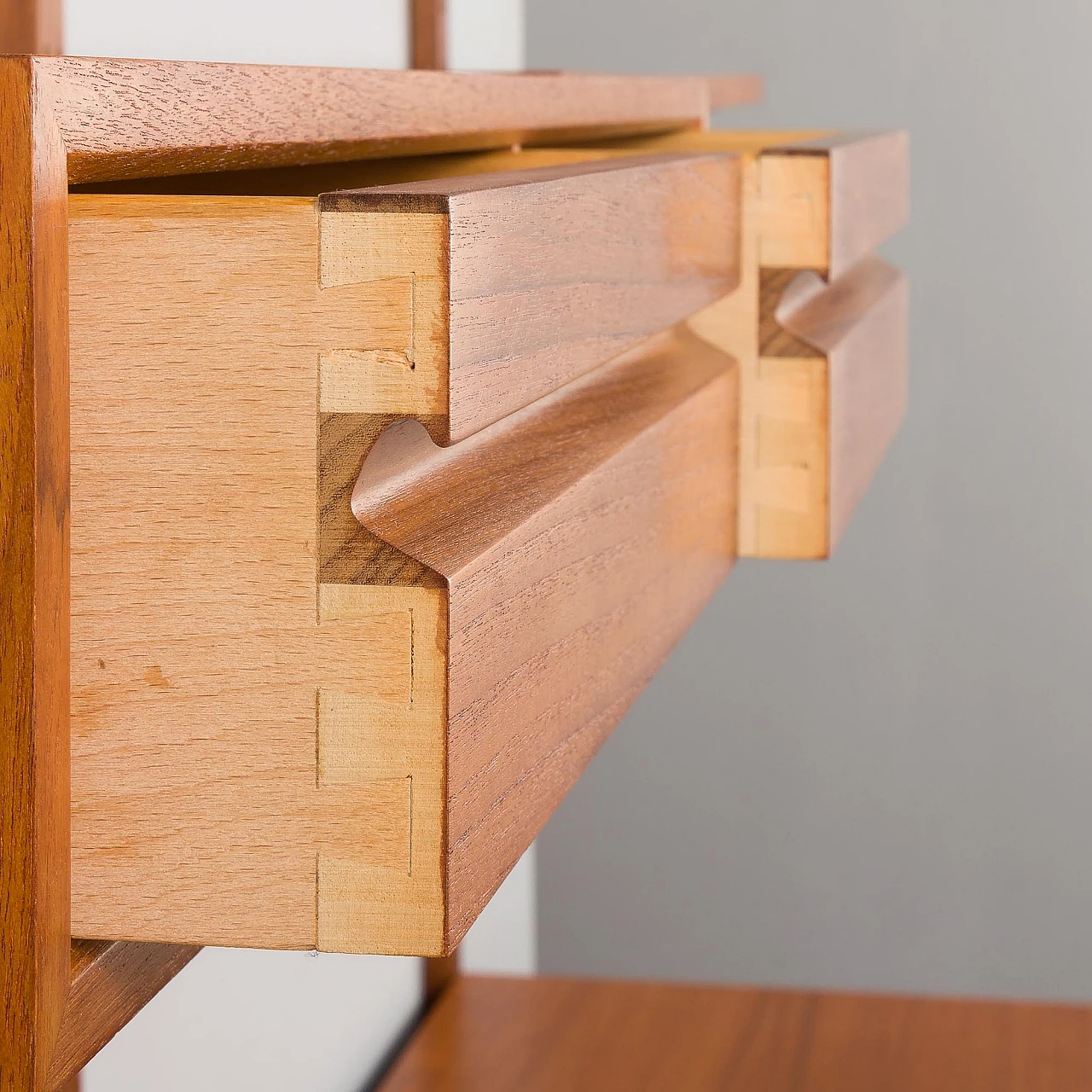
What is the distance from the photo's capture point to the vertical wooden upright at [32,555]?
300 millimetres

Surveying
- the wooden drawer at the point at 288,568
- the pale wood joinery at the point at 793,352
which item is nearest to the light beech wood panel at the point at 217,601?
the wooden drawer at the point at 288,568

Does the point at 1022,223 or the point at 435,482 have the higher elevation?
the point at 1022,223

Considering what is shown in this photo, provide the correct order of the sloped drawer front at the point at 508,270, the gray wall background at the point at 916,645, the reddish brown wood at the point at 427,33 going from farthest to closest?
the gray wall background at the point at 916,645
the reddish brown wood at the point at 427,33
the sloped drawer front at the point at 508,270

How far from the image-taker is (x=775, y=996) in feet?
3.87

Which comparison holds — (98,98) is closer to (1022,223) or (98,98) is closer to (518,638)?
(518,638)

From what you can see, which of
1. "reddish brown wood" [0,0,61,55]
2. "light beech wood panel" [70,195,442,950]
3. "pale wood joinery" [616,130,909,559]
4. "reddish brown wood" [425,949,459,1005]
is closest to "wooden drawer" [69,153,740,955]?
"light beech wood panel" [70,195,442,950]

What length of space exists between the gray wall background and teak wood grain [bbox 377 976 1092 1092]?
86 centimetres

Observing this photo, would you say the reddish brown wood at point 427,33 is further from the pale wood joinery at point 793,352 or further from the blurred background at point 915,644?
the blurred background at point 915,644

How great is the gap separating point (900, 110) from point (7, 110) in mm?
1781

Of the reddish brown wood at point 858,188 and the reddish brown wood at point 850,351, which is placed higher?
the reddish brown wood at point 858,188

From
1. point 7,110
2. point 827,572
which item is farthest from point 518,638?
point 827,572

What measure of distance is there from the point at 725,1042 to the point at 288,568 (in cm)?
87

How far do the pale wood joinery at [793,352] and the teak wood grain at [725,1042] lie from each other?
46 centimetres

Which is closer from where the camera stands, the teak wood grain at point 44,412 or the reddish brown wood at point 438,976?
the teak wood grain at point 44,412
